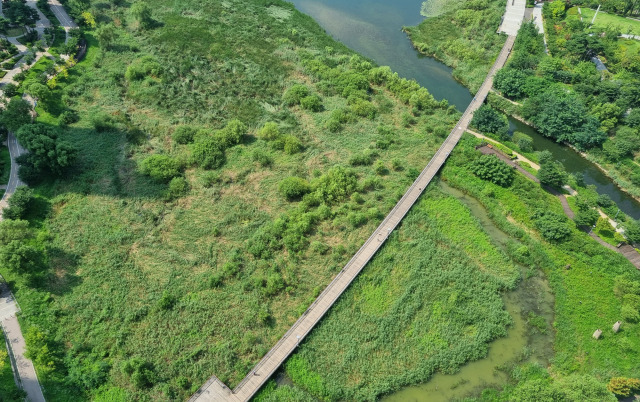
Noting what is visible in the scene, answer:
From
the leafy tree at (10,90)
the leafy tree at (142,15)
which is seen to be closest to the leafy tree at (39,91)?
the leafy tree at (10,90)

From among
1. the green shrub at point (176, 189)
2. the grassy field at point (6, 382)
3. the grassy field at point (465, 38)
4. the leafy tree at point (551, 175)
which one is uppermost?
the grassy field at point (465, 38)

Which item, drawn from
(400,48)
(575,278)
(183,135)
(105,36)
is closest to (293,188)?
(183,135)

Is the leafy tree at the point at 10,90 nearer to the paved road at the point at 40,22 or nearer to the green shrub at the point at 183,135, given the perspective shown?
the paved road at the point at 40,22

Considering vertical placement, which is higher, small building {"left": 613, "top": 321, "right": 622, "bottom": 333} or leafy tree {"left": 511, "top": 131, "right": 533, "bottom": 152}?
leafy tree {"left": 511, "top": 131, "right": 533, "bottom": 152}

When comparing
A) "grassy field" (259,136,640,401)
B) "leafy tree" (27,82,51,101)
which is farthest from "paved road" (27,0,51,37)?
"grassy field" (259,136,640,401)

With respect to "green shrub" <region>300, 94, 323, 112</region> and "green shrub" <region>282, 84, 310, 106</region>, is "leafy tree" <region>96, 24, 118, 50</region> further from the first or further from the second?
"green shrub" <region>300, 94, 323, 112</region>

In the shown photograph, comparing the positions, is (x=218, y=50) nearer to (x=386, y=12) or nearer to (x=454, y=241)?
(x=386, y=12)
